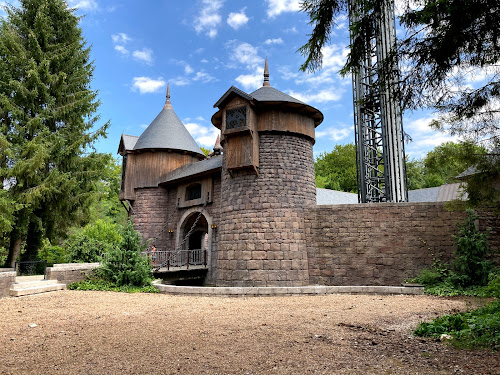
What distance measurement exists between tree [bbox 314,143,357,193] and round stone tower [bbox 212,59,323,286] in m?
20.8

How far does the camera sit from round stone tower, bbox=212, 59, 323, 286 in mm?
11805

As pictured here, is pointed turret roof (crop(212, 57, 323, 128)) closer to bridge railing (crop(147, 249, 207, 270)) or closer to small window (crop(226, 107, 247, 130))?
small window (crop(226, 107, 247, 130))

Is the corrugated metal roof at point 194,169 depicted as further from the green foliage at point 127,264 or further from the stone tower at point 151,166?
the green foliage at point 127,264

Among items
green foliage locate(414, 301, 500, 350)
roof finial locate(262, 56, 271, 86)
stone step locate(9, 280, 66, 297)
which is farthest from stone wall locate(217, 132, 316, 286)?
green foliage locate(414, 301, 500, 350)

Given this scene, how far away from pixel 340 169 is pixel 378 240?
24970 mm

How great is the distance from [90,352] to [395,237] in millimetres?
10079

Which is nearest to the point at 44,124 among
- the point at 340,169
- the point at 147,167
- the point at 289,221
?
the point at 147,167

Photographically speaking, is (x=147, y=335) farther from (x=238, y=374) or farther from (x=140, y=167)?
(x=140, y=167)

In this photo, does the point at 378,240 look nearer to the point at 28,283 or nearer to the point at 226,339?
the point at 226,339

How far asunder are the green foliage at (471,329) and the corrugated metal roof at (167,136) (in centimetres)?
1663

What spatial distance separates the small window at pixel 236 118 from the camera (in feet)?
41.8

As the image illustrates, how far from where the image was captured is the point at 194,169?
698 inches

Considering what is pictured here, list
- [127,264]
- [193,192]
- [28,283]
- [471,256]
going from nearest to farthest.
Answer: [28,283]
[471,256]
[127,264]
[193,192]

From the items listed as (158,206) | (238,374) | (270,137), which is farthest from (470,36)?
(158,206)
